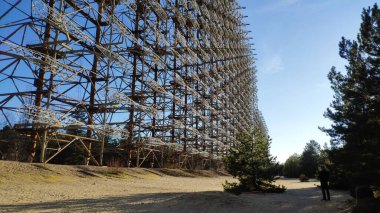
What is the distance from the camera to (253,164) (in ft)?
47.9

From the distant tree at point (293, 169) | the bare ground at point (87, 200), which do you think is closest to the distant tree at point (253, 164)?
the bare ground at point (87, 200)

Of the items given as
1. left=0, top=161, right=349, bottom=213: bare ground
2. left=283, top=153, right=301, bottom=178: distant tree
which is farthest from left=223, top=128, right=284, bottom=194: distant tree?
left=283, top=153, right=301, bottom=178: distant tree

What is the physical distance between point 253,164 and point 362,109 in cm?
550

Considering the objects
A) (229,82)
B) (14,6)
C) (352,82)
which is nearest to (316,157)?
(229,82)

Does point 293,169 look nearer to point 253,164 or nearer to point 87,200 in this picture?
point 253,164

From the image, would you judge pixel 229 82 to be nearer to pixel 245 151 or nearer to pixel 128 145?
pixel 128 145

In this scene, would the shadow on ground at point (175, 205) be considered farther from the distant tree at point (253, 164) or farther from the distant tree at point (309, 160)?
the distant tree at point (309, 160)

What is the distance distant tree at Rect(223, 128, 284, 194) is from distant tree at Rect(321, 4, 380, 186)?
376 cm

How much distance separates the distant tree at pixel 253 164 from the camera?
48.0ft

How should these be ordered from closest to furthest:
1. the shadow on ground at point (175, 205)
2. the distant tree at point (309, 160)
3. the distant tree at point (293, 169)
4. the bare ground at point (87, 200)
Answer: the shadow on ground at point (175, 205) < the bare ground at point (87, 200) < the distant tree at point (309, 160) < the distant tree at point (293, 169)

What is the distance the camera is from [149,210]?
8750mm

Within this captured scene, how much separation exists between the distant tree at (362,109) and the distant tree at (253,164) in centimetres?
376

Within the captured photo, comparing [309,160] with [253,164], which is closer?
[253,164]

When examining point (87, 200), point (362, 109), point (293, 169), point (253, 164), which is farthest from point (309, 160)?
point (87, 200)
